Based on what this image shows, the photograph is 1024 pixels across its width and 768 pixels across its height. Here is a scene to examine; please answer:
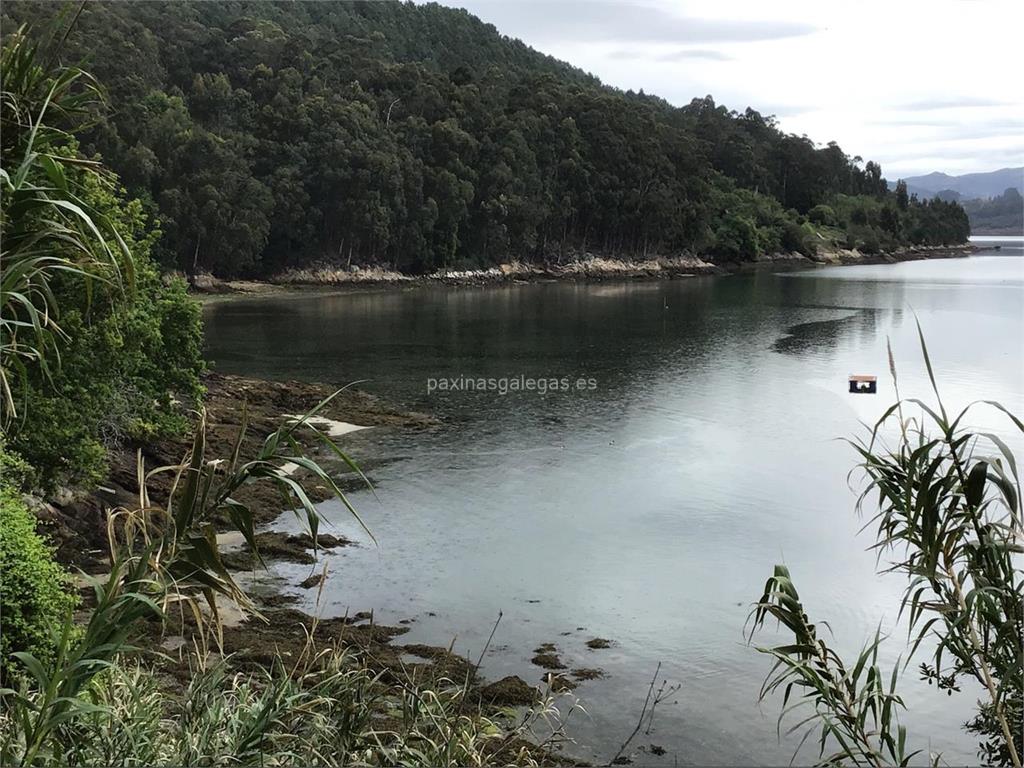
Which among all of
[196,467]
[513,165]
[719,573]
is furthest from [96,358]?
[513,165]

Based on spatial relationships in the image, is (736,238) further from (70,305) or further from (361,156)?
(70,305)

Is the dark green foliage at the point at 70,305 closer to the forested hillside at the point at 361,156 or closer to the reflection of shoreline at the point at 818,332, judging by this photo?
the forested hillside at the point at 361,156

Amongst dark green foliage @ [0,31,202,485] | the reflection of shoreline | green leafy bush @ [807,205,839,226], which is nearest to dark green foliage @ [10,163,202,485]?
dark green foliage @ [0,31,202,485]

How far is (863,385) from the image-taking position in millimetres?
33812

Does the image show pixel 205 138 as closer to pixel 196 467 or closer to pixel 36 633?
pixel 36 633

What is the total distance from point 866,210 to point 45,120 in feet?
455

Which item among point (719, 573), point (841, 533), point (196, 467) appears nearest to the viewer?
point (196, 467)

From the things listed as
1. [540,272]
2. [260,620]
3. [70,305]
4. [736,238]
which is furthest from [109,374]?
[736,238]

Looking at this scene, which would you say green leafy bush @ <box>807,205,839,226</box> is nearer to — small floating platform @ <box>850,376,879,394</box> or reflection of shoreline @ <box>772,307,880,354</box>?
reflection of shoreline @ <box>772,307,880,354</box>

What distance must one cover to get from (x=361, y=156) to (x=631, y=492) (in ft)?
164

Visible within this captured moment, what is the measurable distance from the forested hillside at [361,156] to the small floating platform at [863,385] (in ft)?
107

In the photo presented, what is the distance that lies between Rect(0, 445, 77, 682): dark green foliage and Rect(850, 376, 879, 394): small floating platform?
2821 cm

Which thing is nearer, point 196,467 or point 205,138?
point 196,467

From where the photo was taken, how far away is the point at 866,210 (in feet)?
437
